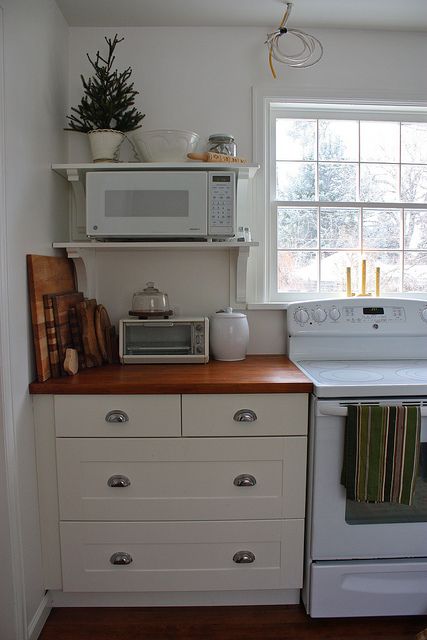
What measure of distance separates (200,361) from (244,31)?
5.08ft

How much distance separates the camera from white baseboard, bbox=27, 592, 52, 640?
1624 mm

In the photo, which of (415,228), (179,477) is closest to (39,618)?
(179,477)

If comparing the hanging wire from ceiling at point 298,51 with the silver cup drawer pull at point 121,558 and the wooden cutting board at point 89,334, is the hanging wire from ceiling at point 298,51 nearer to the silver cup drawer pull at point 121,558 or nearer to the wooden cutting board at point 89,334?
the wooden cutting board at point 89,334

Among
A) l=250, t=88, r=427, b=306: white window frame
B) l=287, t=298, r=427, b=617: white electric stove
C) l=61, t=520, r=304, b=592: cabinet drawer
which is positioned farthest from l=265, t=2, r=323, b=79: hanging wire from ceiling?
l=61, t=520, r=304, b=592: cabinet drawer

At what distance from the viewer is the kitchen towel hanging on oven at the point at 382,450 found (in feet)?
5.23

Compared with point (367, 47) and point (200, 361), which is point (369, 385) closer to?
point (200, 361)

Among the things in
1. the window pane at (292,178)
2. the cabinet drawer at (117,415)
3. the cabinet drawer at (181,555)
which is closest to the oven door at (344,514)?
the cabinet drawer at (181,555)

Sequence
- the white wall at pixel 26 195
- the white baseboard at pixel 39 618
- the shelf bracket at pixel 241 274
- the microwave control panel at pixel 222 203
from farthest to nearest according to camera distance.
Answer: the shelf bracket at pixel 241 274 < the microwave control panel at pixel 222 203 < the white baseboard at pixel 39 618 < the white wall at pixel 26 195

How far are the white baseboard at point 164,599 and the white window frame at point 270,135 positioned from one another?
1249mm

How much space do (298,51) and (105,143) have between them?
3.33 ft

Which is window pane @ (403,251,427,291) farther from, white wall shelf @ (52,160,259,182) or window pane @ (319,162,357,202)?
white wall shelf @ (52,160,259,182)

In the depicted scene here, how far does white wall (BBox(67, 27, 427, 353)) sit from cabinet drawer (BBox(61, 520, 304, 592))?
1169 millimetres

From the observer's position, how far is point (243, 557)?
1731 mm

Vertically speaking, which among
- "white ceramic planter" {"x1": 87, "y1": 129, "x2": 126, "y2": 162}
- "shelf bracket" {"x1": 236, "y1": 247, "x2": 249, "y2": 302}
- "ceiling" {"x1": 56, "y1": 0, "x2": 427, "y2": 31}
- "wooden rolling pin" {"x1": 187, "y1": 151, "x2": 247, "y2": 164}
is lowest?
"shelf bracket" {"x1": 236, "y1": 247, "x2": 249, "y2": 302}
